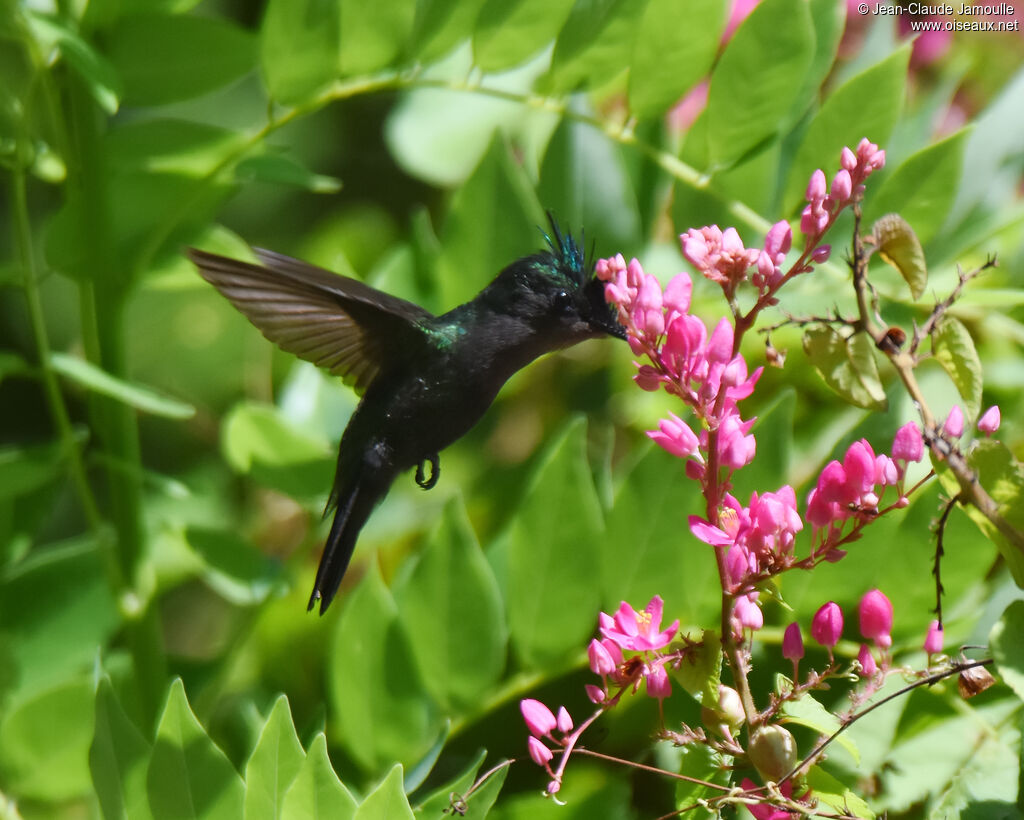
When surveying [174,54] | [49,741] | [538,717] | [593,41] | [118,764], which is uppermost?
[593,41]

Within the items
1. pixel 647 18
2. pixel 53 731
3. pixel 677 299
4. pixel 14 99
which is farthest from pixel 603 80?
pixel 53 731

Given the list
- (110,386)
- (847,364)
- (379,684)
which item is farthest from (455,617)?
(847,364)

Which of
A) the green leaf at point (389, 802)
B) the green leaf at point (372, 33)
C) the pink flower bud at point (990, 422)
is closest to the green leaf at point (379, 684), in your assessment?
the green leaf at point (389, 802)

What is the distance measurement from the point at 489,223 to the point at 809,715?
58 centimetres

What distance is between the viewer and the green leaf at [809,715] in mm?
604

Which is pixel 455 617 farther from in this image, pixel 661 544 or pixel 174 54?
pixel 174 54

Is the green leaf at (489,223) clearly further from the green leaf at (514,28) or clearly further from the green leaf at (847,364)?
the green leaf at (847,364)

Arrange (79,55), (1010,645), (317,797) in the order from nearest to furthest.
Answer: (1010,645) → (317,797) → (79,55)

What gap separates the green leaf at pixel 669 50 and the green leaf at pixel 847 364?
1.15 feet

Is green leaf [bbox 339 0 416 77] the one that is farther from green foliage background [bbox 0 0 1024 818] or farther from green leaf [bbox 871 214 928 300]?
green leaf [bbox 871 214 928 300]

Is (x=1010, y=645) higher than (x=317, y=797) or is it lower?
higher

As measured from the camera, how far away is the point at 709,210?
0.97m

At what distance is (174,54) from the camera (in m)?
0.96

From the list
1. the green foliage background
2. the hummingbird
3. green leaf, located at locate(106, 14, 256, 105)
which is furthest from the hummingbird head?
green leaf, located at locate(106, 14, 256, 105)
